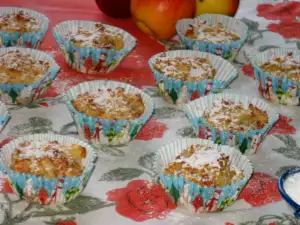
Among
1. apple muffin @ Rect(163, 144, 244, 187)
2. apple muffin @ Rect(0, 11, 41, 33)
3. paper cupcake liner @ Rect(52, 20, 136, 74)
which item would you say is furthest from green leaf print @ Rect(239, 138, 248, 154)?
apple muffin @ Rect(0, 11, 41, 33)

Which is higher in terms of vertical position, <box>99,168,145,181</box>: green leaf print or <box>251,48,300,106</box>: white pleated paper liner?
<box>251,48,300,106</box>: white pleated paper liner

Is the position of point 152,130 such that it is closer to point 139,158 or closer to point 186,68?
point 139,158

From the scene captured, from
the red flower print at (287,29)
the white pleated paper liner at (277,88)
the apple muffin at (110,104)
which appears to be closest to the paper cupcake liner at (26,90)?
the apple muffin at (110,104)

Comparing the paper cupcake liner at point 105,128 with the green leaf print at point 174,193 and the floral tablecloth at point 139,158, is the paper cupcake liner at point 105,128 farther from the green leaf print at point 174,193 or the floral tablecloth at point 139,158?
the green leaf print at point 174,193

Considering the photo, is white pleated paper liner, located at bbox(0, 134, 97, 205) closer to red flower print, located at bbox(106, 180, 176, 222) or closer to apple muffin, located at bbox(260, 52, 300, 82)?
red flower print, located at bbox(106, 180, 176, 222)

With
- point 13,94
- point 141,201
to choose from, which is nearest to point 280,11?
point 13,94
